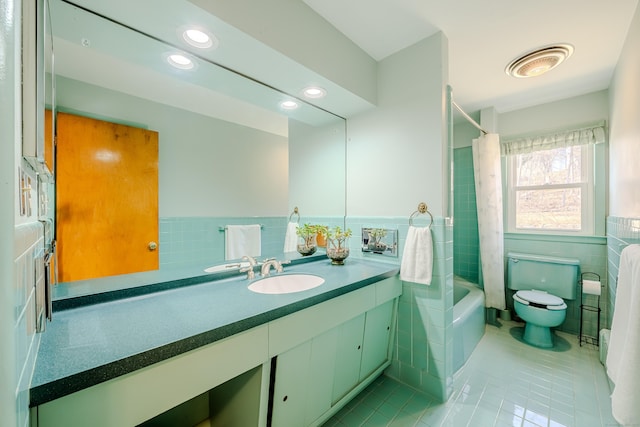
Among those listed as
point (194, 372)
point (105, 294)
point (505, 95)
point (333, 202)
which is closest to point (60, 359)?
point (194, 372)

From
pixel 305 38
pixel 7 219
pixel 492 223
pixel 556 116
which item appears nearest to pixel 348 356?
pixel 7 219

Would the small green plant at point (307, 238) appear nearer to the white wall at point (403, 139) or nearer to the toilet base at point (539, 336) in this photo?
the white wall at point (403, 139)

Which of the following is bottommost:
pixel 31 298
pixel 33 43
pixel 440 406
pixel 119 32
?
pixel 440 406

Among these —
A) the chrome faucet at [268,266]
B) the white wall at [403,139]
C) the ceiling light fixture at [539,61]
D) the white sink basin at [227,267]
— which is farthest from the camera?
the ceiling light fixture at [539,61]

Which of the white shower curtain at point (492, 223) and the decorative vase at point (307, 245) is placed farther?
the white shower curtain at point (492, 223)

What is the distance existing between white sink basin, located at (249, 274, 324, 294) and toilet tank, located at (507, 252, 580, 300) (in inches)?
90.6

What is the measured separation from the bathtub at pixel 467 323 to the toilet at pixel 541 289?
0.33 meters

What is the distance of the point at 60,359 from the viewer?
2.22 ft

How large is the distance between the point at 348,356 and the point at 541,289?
2.26 m

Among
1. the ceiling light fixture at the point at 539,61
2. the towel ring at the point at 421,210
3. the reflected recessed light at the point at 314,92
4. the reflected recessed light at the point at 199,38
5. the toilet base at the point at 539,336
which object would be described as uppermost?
the ceiling light fixture at the point at 539,61

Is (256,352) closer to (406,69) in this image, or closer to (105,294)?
(105,294)

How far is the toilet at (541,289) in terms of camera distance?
2219 mm

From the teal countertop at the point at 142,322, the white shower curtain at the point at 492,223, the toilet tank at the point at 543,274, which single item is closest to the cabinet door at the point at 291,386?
the teal countertop at the point at 142,322

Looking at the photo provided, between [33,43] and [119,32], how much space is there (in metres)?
0.66
